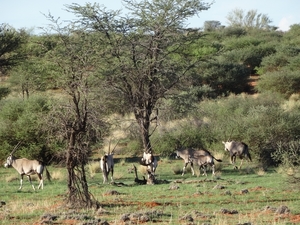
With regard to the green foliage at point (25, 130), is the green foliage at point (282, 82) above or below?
above

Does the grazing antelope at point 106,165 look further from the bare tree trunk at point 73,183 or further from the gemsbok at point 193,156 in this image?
the bare tree trunk at point 73,183

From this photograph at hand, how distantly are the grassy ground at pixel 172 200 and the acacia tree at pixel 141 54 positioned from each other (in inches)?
112

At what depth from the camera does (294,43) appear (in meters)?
61.7

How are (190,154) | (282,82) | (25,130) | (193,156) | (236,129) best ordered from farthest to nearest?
(282,82) → (236,129) → (25,130) → (190,154) → (193,156)

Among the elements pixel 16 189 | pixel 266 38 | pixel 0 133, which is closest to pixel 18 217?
pixel 16 189

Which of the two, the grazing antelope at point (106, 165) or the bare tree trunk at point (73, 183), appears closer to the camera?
the bare tree trunk at point (73, 183)

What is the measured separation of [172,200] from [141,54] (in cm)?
710

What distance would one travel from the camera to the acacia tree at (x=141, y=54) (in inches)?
816

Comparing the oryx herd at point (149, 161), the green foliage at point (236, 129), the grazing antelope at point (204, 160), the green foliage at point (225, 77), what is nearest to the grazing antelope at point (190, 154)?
the oryx herd at point (149, 161)

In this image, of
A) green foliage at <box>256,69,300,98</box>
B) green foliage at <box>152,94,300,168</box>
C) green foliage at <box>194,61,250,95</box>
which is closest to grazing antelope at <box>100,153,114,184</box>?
green foliage at <box>152,94,300,168</box>

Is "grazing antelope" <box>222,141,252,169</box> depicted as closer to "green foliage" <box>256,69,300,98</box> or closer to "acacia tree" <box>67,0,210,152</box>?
"acacia tree" <box>67,0,210,152</box>

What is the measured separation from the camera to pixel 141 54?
68.9 feet

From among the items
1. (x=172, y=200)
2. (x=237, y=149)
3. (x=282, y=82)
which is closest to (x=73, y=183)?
(x=172, y=200)

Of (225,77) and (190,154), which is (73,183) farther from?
(225,77)
